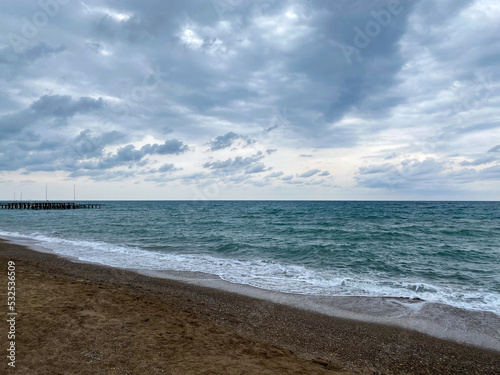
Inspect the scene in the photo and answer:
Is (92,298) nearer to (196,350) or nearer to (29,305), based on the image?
(29,305)

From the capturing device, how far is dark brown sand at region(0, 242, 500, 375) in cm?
507

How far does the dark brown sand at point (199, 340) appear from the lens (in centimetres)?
507

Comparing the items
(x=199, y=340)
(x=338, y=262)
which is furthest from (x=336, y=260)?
(x=199, y=340)

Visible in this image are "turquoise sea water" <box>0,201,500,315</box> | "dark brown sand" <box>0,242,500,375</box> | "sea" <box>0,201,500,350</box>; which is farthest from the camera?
"turquoise sea water" <box>0,201,500,315</box>

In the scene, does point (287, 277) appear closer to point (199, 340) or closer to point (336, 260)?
point (336, 260)

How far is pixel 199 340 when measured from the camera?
6.07m

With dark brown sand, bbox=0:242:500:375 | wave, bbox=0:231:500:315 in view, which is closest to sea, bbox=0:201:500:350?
wave, bbox=0:231:500:315

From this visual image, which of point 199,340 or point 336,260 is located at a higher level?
point 199,340

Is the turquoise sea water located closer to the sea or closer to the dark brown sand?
the sea

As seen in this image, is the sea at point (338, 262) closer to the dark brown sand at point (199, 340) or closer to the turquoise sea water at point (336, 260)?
the turquoise sea water at point (336, 260)

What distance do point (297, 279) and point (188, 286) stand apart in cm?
453

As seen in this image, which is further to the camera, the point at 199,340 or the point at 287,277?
the point at 287,277

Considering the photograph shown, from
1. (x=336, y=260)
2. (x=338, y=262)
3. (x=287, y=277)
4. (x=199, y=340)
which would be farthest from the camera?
(x=336, y=260)

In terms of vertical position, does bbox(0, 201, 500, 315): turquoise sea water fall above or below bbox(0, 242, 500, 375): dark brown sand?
below
